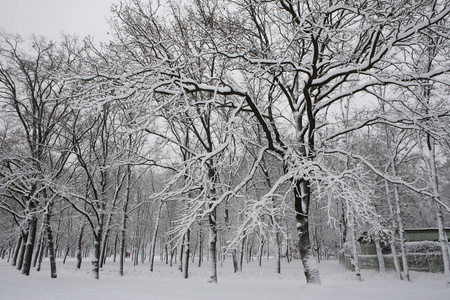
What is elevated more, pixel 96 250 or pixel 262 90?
pixel 262 90

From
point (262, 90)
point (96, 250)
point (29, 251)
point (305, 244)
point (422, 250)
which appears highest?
point (262, 90)

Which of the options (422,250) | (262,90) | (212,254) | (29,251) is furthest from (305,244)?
(422,250)

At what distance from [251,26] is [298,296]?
8.81 meters

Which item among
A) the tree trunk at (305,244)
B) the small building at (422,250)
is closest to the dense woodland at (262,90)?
the tree trunk at (305,244)

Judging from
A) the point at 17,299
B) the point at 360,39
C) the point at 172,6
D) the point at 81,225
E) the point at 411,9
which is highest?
the point at 172,6

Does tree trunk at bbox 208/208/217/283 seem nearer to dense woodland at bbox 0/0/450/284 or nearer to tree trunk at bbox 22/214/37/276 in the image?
dense woodland at bbox 0/0/450/284

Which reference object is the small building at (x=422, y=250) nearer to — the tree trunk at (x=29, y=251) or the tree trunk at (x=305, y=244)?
the tree trunk at (x=305, y=244)

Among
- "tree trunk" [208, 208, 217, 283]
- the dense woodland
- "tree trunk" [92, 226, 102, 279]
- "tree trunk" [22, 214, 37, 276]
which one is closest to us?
the dense woodland

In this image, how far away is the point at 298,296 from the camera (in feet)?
20.2

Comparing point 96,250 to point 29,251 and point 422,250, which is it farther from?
point 422,250

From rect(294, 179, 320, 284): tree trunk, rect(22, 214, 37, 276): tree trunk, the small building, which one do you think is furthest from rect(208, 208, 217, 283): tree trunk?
the small building

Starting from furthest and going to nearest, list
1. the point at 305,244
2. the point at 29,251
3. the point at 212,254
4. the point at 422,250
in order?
the point at 422,250
the point at 29,251
the point at 212,254
the point at 305,244

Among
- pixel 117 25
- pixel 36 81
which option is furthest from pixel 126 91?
pixel 36 81

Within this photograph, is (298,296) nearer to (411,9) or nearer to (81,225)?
(411,9)
